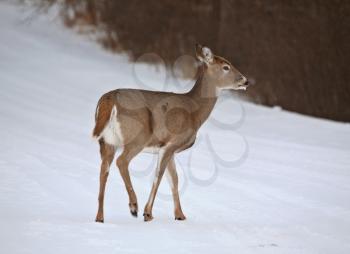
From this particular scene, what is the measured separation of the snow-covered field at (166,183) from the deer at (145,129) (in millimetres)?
494

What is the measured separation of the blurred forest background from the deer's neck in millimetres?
7846

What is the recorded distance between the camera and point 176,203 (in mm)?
9617

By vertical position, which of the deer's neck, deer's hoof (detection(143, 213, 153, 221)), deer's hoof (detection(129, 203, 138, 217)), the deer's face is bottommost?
deer's hoof (detection(143, 213, 153, 221))

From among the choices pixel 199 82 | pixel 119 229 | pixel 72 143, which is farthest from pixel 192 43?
pixel 119 229

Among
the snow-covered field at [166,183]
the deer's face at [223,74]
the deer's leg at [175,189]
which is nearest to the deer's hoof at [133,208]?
the snow-covered field at [166,183]

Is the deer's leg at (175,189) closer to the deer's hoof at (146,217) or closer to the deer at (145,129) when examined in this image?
the deer at (145,129)

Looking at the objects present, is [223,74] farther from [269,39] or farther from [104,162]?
[269,39]

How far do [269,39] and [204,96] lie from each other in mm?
9654

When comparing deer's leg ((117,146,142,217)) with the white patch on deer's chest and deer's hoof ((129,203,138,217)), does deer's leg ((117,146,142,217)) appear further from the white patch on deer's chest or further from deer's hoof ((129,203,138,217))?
the white patch on deer's chest

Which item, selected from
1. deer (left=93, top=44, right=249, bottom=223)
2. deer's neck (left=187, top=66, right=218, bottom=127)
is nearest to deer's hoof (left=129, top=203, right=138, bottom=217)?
deer (left=93, top=44, right=249, bottom=223)

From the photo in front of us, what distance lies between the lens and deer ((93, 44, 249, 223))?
29.5ft

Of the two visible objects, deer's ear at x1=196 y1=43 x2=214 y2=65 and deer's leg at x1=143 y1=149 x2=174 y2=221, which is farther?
deer's ear at x1=196 y1=43 x2=214 y2=65

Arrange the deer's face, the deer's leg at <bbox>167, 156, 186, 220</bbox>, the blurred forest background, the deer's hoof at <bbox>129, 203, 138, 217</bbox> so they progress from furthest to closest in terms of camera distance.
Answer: the blurred forest background
the deer's face
the deer's leg at <bbox>167, 156, 186, 220</bbox>
the deer's hoof at <bbox>129, 203, 138, 217</bbox>

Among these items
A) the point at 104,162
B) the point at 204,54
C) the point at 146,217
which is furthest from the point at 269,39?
the point at 104,162
